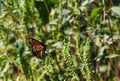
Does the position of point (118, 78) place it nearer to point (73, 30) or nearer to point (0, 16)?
point (73, 30)

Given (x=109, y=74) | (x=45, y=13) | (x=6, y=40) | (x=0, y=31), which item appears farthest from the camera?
(x=45, y=13)

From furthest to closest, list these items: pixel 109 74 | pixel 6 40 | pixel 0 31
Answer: pixel 109 74 → pixel 6 40 → pixel 0 31

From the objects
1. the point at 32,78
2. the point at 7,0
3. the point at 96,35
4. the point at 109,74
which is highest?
the point at 7,0

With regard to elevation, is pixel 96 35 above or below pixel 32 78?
above

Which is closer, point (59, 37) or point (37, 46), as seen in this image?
point (37, 46)

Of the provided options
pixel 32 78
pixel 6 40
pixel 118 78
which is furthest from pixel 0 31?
pixel 118 78

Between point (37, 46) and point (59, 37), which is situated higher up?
point (37, 46)

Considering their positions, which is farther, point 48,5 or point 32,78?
point 48,5
